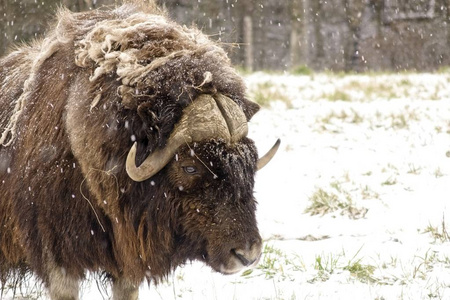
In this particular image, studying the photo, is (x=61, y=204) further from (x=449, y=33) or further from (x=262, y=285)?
(x=449, y=33)

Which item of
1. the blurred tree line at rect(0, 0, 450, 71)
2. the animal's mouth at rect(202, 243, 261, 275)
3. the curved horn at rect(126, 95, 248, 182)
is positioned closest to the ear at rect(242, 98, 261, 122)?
the curved horn at rect(126, 95, 248, 182)

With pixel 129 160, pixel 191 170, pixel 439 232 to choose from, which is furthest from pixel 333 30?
pixel 129 160

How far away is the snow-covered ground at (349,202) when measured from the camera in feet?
13.1

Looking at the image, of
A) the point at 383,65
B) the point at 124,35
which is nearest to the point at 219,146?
the point at 124,35

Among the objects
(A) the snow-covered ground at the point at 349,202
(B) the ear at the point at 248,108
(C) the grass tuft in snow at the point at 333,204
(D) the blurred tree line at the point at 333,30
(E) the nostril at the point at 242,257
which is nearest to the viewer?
(E) the nostril at the point at 242,257

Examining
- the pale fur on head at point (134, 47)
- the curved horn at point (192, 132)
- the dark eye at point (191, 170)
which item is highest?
the pale fur on head at point (134, 47)

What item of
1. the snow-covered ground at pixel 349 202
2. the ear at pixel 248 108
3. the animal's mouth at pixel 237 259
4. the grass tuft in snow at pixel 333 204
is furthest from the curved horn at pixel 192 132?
the grass tuft in snow at pixel 333 204

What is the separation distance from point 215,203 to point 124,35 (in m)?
1.02

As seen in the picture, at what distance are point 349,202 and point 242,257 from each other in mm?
Result: 2273

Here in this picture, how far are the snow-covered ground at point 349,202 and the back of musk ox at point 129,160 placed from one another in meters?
0.68

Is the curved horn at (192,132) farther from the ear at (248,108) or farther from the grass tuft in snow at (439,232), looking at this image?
the grass tuft in snow at (439,232)

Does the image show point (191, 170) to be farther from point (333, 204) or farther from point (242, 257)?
point (333, 204)

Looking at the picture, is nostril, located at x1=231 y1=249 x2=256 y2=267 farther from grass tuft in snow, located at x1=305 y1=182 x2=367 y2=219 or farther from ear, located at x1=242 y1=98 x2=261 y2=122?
grass tuft in snow, located at x1=305 y1=182 x2=367 y2=219

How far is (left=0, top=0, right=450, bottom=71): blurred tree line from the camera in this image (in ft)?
57.8
